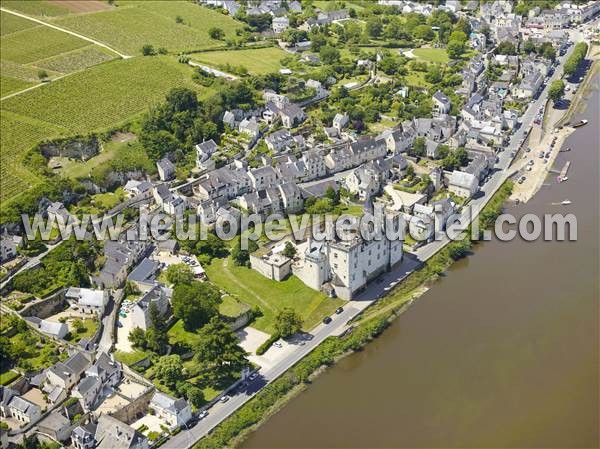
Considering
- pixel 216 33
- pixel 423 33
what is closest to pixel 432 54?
pixel 423 33

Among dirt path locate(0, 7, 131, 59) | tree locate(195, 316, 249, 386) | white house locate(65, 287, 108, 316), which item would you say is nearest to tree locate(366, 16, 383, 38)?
dirt path locate(0, 7, 131, 59)

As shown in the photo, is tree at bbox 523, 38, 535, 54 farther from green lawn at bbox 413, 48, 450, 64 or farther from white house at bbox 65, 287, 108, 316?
white house at bbox 65, 287, 108, 316

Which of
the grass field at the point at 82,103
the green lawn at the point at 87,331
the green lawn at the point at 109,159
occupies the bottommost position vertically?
the green lawn at the point at 87,331

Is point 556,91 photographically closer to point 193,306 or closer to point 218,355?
point 193,306

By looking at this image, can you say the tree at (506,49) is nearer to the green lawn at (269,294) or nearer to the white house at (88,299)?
the green lawn at (269,294)

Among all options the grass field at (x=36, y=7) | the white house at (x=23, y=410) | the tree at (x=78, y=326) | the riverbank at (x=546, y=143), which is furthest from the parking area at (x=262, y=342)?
the grass field at (x=36, y=7)
